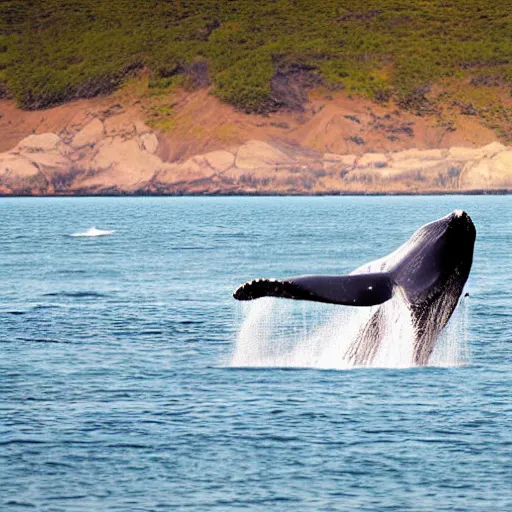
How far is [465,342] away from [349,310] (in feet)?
18.7

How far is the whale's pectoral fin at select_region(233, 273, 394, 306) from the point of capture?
56.3 ft

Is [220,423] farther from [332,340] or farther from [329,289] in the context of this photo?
[332,340]

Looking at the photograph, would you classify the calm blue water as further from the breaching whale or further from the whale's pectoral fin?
the whale's pectoral fin

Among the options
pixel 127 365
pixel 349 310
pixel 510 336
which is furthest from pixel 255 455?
pixel 510 336

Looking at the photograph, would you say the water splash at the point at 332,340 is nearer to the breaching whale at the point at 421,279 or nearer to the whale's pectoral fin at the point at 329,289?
the breaching whale at the point at 421,279

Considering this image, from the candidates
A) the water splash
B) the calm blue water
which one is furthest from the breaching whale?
the calm blue water

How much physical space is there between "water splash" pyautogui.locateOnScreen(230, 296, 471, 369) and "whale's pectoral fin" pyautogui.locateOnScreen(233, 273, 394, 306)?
28.7 inches

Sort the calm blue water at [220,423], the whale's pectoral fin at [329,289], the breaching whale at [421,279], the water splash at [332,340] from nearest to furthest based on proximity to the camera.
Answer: the calm blue water at [220,423]
the whale's pectoral fin at [329,289]
the breaching whale at [421,279]
the water splash at [332,340]

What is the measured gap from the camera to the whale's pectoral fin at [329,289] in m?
17.2

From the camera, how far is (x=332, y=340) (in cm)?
2398

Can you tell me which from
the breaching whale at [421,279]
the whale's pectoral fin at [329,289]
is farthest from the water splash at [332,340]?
the whale's pectoral fin at [329,289]

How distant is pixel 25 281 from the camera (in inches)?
1794

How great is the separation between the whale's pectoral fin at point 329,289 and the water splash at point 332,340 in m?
0.73

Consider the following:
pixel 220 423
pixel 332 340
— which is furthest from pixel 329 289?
pixel 332 340
